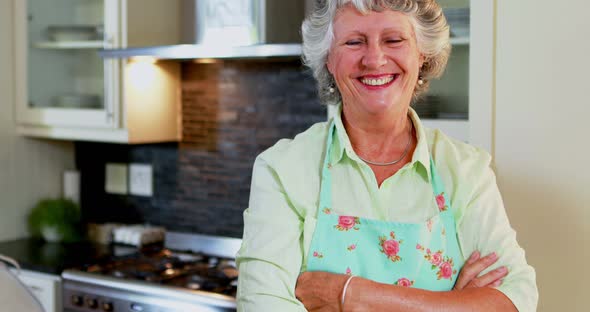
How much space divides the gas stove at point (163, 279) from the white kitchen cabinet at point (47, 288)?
0.04m

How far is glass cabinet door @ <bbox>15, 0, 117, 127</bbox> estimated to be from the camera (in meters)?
3.46

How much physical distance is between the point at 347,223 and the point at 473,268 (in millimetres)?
276

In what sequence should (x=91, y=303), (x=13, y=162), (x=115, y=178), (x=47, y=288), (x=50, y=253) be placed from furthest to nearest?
(x=115, y=178), (x=13, y=162), (x=50, y=253), (x=47, y=288), (x=91, y=303)

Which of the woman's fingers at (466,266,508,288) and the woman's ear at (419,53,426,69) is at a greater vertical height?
the woman's ear at (419,53,426,69)

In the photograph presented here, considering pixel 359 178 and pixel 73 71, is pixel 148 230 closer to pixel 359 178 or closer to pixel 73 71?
pixel 73 71

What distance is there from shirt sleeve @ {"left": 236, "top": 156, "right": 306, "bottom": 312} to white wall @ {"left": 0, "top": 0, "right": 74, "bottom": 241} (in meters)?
2.33

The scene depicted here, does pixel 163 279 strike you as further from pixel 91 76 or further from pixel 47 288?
pixel 91 76

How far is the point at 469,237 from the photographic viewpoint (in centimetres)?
177

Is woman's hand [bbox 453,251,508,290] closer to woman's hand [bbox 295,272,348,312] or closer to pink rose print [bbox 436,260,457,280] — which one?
pink rose print [bbox 436,260,457,280]

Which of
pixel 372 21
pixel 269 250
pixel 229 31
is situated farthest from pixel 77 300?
pixel 372 21

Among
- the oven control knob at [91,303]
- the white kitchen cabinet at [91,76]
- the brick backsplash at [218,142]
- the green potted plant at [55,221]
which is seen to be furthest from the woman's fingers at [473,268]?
the green potted plant at [55,221]

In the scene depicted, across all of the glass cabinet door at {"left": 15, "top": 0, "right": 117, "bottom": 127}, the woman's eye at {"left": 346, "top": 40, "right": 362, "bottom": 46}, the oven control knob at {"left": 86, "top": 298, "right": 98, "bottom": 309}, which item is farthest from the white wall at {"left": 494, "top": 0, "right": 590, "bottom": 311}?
the glass cabinet door at {"left": 15, "top": 0, "right": 117, "bottom": 127}

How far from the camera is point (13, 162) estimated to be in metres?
3.79

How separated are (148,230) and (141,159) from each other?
363mm
